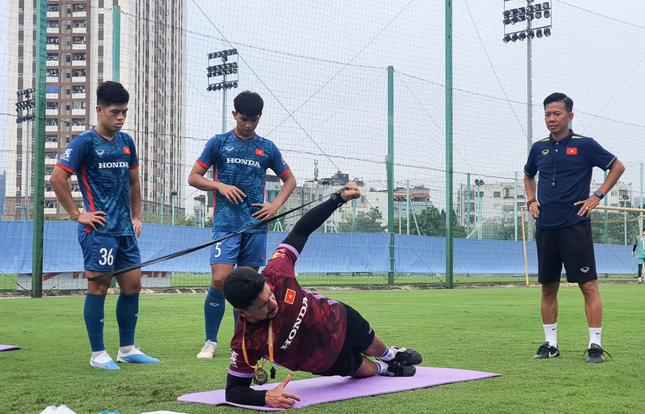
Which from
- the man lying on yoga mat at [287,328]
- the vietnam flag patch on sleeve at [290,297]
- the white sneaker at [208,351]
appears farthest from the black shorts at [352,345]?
the white sneaker at [208,351]

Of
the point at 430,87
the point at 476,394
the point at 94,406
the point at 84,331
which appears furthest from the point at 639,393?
the point at 430,87

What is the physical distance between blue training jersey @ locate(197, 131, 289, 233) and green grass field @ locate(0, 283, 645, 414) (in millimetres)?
1074

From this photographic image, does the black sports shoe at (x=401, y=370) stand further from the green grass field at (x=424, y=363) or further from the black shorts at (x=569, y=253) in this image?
the black shorts at (x=569, y=253)

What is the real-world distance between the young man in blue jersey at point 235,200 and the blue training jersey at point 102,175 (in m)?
0.68

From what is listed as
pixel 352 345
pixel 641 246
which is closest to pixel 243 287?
pixel 352 345

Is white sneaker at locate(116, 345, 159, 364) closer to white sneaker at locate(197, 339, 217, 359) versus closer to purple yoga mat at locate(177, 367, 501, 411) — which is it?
white sneaker at locate(197, 339, 217, 359)

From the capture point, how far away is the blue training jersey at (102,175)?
460 cm

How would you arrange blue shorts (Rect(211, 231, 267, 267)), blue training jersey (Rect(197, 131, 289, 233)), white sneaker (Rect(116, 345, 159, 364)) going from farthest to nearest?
blue training jersey (Rect(197, 131, 289, 233)) → blue shorts (Rect(211, 231, 267, 267)) → white sneaker (Rect(116, 345, 159, 364))

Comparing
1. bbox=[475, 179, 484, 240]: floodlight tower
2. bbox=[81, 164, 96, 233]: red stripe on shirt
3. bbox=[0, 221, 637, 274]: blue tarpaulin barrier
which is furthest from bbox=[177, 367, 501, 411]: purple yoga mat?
bbox=[475, 179, 484, 240]: floodlight tower

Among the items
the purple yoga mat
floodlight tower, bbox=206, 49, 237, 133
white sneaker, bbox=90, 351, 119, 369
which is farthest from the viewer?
floodlight tower, bbox=206, 49, 237, 133

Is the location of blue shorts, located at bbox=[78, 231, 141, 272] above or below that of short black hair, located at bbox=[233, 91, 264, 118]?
below

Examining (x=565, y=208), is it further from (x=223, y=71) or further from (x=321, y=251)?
(x=223, y=71)

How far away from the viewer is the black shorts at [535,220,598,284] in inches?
196

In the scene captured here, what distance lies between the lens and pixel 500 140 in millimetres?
18969
